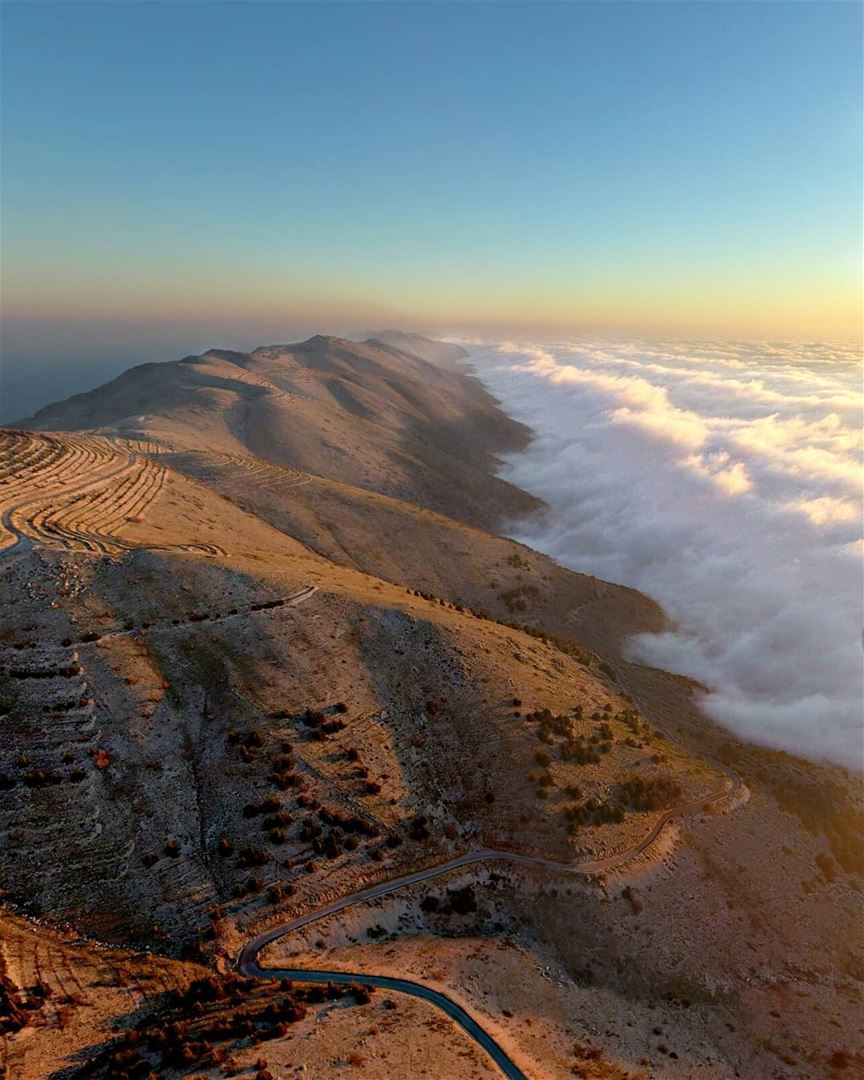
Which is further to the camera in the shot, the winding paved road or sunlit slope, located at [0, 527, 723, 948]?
sunlit slope, located at [0, 527, 723, 948]

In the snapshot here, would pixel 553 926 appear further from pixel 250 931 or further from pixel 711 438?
pixel 711 438

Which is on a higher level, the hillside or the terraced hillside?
the terraced hillside

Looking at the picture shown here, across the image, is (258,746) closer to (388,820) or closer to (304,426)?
(388,820)

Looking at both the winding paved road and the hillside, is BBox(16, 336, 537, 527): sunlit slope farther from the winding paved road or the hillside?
the winding paved road

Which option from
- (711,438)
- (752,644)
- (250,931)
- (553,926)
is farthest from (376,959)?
(711,438)

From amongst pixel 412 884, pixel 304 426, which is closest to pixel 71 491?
pixel 412 884

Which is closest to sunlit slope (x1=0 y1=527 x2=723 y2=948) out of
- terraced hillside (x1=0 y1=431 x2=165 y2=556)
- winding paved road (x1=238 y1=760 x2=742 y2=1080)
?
winding paved road (x1=238 y1=760 x2=742 y2=1080)
